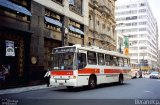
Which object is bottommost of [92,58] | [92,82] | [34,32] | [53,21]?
[92,82]

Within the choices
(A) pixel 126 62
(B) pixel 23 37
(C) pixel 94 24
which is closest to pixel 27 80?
A: (B) pixel 23 37

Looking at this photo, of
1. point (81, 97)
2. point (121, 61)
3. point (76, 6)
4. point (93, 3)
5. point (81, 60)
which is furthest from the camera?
point (93, 3)

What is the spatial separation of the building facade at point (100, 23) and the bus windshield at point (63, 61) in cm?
2202

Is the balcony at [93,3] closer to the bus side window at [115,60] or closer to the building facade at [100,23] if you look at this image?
the building facade at [100,23]

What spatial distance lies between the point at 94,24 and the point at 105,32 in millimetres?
6454

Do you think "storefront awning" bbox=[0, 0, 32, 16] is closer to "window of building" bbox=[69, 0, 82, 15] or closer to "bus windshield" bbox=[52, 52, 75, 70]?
"bus windshield" bbox=[52, 52, 75, 70]

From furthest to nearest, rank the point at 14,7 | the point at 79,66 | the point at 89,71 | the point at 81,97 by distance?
the point at 14,7
the point at 89,71
the point at 79,66
the point at 81,97

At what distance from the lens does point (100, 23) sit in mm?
44531

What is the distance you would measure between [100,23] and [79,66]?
28617 millimetres

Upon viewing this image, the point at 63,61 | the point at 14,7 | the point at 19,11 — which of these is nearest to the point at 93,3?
the point at 19,11

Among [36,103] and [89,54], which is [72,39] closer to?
[89,54]

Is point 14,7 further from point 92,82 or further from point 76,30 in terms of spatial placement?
point 76,30

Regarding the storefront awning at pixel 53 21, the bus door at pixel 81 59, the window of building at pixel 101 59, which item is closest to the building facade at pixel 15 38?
the storefront awning at pixel 53 21

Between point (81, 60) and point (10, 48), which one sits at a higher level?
point (10, 48)
